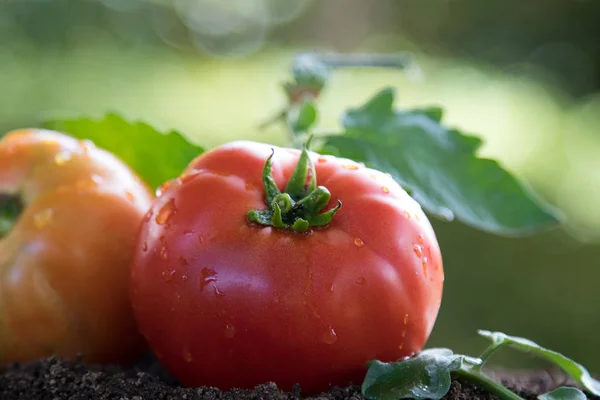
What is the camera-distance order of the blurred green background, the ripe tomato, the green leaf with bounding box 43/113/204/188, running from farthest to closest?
the blurred green background < the green leaf with bounding box 43/113/204/188 < the ripe tomato

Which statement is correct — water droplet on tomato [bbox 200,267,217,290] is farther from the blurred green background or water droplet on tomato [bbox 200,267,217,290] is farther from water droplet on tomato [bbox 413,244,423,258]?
the blurred green background

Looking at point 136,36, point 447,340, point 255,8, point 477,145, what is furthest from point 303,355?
point 255,8

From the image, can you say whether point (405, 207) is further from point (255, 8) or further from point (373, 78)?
Result: point (255, 8)

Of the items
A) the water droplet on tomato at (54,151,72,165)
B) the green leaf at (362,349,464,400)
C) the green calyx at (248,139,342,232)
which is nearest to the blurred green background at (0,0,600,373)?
the water droplet on tomato at (54,151,72,165)

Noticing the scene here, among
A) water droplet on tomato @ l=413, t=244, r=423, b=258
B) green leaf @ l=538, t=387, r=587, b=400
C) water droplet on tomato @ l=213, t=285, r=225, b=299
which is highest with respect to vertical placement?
water droplet on tomato @ l=213, t=285, r=225, b=299

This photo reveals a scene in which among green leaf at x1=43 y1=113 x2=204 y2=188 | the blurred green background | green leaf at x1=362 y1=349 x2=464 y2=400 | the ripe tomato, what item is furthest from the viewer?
the blurred green background

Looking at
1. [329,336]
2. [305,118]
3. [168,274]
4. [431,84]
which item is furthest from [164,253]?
[431,84]
